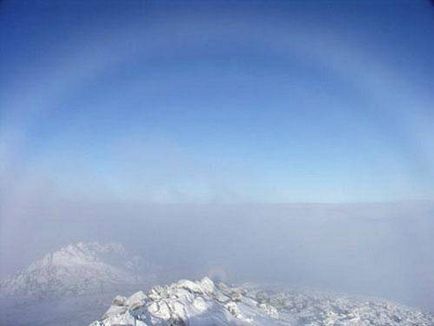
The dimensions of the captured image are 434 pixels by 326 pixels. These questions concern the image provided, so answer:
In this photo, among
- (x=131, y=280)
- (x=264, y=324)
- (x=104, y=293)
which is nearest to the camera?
(x=264, y=324)

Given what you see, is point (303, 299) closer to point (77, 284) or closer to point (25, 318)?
point (25, 318)

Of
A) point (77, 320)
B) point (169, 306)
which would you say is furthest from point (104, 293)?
point (169, 306)

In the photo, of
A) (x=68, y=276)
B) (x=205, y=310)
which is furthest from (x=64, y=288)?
→ (x=205, y=310)

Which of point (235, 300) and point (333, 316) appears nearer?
point (235, 300)

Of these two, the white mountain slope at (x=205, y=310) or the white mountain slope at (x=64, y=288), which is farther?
the white mountain slope at (x=64, y=288)

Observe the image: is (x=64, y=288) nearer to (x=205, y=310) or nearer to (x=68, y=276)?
(x=68, y=276)

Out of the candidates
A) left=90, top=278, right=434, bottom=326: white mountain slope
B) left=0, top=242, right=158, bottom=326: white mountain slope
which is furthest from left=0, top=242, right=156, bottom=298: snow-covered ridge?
left=90, top=278, right=434, bottom=326: white mountain slope

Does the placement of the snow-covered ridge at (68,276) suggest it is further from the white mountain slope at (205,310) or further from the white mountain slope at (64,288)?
the white mountain slope at (205,310)

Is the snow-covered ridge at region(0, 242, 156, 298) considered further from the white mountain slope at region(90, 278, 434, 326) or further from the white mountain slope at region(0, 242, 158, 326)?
the white mountain slope at region(90, 278, 434, 326)

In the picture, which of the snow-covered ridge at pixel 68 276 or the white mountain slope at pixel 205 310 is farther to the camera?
the snow-covered ridge at pixel 68 276

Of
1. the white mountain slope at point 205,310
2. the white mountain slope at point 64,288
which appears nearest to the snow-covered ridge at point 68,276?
the white mountain slope at point 64,288

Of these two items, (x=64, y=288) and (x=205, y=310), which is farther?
(x=64, y=288)
